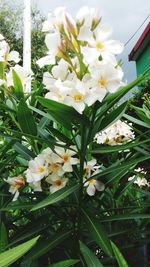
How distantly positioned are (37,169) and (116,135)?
40cm

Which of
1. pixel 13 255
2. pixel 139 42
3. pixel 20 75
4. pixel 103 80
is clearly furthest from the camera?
pixel 139 42

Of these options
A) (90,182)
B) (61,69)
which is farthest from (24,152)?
(61,69)

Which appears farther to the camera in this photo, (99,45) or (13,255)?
(99,45)

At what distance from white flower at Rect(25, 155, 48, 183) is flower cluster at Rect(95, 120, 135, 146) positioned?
34 centimetres

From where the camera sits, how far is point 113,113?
1.11 meters

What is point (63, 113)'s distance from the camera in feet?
3.38

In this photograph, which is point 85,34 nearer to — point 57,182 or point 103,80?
point 103,80

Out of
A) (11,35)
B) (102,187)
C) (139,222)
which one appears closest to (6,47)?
(102,187)

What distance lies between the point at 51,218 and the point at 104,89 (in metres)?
0.45

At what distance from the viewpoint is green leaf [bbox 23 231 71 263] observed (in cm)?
107

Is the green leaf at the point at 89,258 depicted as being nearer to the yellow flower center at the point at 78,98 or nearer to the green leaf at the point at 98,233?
the green leaf at the point at 98,233

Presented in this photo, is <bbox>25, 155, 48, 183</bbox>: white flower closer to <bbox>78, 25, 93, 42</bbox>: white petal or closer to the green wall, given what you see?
<bbox>78, 25, 93, 42</bbox>: white petal

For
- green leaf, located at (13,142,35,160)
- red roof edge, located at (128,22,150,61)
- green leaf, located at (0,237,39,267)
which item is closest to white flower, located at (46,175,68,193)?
green leaf, located at (13,142,35,160)

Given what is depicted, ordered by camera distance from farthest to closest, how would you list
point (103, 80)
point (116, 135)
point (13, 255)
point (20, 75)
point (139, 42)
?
1. point (139, 42)
2. point (116, 135)
3. point (20, 75)
4. point (103, 80)
5. point (13, 255)
